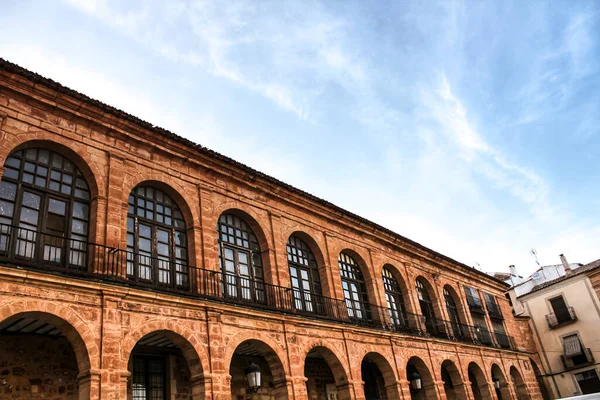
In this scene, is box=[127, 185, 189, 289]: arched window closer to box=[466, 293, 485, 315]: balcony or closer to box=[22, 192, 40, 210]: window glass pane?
box=[22, 192, 40, 210]: window glass pane

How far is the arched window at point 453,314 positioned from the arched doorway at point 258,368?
30.9 ft

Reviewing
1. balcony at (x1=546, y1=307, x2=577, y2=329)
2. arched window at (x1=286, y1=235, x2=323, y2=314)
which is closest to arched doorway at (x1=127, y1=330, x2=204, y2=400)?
arched window at (x1=286, y1=235, x2=323, y2=314)

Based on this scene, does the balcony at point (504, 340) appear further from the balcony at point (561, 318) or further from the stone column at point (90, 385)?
the stone column at point (90, 385)

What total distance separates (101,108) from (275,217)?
18.4 feet

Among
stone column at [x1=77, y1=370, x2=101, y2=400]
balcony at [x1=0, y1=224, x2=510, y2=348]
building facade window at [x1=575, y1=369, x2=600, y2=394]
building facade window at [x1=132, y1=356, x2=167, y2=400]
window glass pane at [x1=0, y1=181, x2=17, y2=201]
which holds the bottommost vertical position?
building facade window at [x1=575, y1=369, x2=600, y2=394]

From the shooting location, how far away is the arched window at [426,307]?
19453 mm

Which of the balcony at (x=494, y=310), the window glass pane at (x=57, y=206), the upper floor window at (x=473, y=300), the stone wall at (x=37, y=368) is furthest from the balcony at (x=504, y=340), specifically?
the window glass pane at (x=57, y=206)

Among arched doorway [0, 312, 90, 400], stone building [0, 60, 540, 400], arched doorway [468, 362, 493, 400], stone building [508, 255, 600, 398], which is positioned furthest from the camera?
stone building [508, 255, 600, 398]

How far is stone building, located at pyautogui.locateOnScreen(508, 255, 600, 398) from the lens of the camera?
2692cm

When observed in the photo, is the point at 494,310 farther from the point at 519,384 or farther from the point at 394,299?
the point at 394,299

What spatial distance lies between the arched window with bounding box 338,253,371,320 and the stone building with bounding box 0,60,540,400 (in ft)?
0.20

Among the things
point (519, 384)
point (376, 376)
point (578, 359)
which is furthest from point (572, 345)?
point (376, 376)

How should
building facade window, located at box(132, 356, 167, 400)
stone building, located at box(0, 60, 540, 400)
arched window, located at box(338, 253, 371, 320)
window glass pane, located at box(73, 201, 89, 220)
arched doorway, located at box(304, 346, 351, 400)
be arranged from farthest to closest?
arched window, located at box(338, 253, 371, 320) < arched doorway, located at box(304, 346, 351, 400) < building facade window, located at box(132, 356, 167, 400) < window glass pane, located at box(73, 201, 89, 220) < stone building, located at box(0, 60, 540, 400)

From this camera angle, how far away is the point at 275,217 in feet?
47.8
